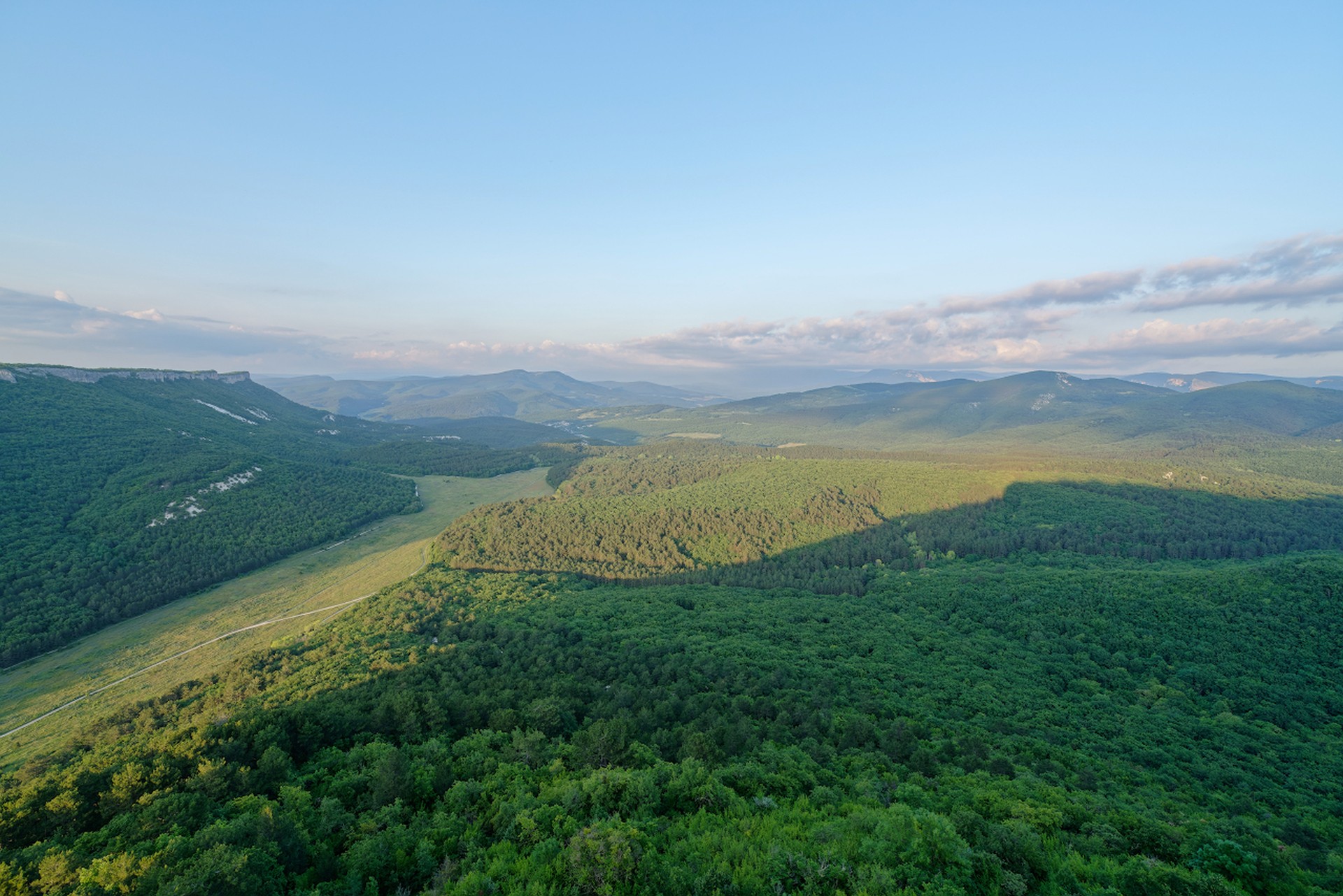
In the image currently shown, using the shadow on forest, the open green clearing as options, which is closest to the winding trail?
the open green clearing

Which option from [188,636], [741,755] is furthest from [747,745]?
[188,636]

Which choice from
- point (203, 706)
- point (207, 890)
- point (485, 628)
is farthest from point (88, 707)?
point (207, 890)

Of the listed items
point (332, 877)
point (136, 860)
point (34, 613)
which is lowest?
point (34, 613)

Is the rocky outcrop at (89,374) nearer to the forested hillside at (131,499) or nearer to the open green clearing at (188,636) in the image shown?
the forested hillside at (131,499)

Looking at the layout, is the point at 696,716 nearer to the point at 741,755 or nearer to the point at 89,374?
the point at 741,755

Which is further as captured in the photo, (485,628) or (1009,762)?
(485,628)

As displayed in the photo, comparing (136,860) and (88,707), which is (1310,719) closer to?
(136,860)
